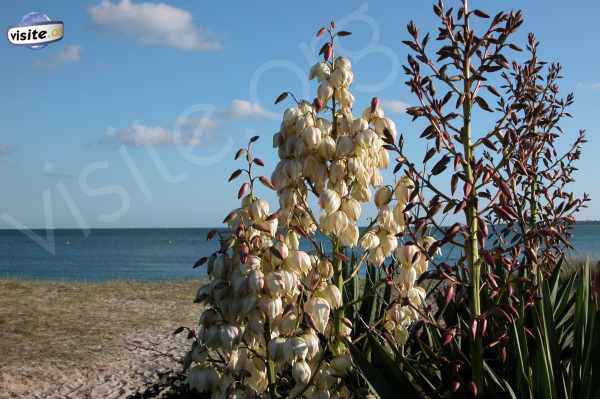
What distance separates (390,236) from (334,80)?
0.53m

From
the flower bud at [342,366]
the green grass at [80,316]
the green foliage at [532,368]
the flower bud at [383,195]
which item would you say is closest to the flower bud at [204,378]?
the flower bud at [342,366]

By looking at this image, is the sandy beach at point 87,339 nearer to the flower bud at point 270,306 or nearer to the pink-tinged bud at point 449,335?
the flower bud at point 270,306

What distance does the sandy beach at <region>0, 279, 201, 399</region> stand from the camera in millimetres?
Answer: 3859

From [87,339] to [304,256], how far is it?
149 inches

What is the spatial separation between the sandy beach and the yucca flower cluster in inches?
21.1

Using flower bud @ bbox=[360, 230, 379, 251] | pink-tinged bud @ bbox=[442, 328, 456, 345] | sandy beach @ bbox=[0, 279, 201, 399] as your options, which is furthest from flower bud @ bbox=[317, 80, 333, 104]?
sandy beach @ bbox=[0, 279, 201, 399]

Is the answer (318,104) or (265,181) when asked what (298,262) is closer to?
(265,181)

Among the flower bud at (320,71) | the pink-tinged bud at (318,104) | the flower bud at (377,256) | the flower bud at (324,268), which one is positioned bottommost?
the flower bud at (324,268)

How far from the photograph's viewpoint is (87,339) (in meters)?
5.12

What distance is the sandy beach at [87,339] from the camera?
12.7 feet

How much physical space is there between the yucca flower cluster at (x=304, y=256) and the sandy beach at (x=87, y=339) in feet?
1.76

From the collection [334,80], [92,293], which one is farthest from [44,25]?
[334,80]

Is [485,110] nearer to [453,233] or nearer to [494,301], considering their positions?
[453,233]

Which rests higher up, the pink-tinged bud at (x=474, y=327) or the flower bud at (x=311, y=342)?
the pink-tinged bud at (x=474, y=327)
